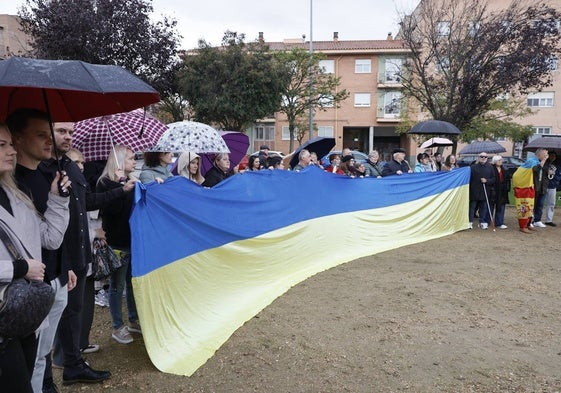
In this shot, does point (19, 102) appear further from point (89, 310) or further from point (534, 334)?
point (534, 334)

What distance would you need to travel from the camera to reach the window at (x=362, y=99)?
37500 mm

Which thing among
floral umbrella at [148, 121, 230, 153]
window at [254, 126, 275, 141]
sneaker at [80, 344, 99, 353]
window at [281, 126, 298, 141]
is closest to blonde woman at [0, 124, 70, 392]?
sneaker at [80, 344, 99, 353]

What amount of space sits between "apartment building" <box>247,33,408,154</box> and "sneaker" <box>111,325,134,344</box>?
107 feet

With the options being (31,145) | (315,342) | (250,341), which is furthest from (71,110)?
(315,342)

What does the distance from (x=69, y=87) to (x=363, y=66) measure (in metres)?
37.4

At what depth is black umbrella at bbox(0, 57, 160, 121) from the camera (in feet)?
6.18

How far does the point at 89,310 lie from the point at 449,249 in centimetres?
639

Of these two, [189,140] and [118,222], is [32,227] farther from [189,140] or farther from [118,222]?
[189,140]

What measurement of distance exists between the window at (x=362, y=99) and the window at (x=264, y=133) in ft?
26.6

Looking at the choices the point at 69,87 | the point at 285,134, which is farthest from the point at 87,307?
the point at 285,134

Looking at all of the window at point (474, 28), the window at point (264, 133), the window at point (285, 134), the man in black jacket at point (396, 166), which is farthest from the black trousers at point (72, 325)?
the window at point (264, 133)

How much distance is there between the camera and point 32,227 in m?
2.09

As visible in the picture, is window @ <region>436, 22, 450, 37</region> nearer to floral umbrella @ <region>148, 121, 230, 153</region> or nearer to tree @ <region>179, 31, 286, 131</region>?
tree @ <region>179, 31, 286, 131</region>

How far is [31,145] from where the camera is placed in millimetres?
2322
